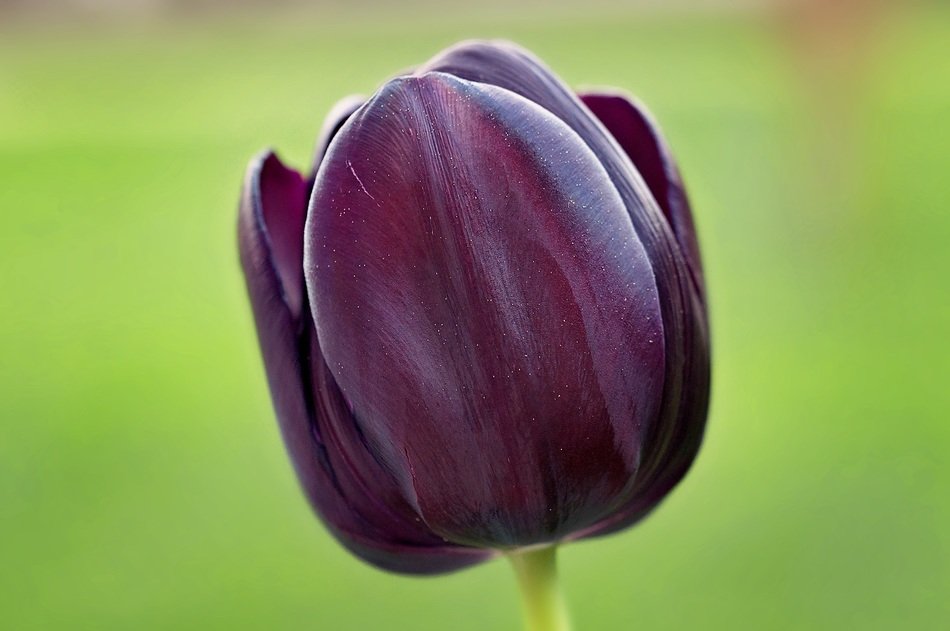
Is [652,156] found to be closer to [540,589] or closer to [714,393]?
[540,589]

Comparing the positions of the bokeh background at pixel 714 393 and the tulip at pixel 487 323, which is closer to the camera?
the tulip at pixel 487 323

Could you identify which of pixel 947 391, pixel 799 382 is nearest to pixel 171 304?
pixel 799 382

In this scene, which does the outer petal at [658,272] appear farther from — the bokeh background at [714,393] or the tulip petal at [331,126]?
the bokeh background at [714,393]

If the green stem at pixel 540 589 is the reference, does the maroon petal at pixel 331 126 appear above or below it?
above

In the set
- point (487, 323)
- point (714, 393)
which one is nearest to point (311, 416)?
point (487, 323)

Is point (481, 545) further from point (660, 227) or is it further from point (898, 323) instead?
point (898, 323)

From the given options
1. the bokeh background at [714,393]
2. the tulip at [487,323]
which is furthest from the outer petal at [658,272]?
the bokeh background at [714,393]

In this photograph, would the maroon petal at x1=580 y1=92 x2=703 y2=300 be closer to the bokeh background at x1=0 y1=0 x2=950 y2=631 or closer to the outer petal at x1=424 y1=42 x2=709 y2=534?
the outer petal at x1=424 y1=42 x2=709 y2=534
